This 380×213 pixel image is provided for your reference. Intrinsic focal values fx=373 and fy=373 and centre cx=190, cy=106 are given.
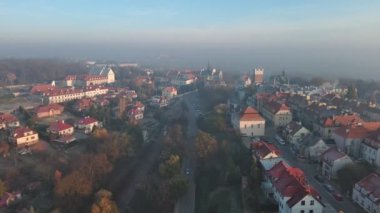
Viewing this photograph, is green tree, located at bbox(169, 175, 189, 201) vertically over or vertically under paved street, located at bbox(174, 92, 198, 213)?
over

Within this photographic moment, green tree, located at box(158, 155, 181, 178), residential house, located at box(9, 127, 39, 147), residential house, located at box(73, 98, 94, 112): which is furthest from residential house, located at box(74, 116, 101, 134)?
green tree, located at box(158, 155, 181, 178)

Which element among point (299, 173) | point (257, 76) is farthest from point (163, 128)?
point (257, 76)

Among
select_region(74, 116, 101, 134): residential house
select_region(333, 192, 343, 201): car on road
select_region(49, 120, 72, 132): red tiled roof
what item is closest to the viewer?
select_region(333, 192, 343, 201): car on road

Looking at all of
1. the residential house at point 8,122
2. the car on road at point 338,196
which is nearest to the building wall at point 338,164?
the car on road at point 338,196

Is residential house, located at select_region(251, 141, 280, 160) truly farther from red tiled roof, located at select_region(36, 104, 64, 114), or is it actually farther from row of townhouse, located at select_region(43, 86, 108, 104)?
row of townhouse, located at select_region(43, 86, 108, 104)

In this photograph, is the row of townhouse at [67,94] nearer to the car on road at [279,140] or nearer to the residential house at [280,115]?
the residential house at [280,115]

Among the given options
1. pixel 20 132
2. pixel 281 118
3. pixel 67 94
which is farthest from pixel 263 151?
pixel 67 94
